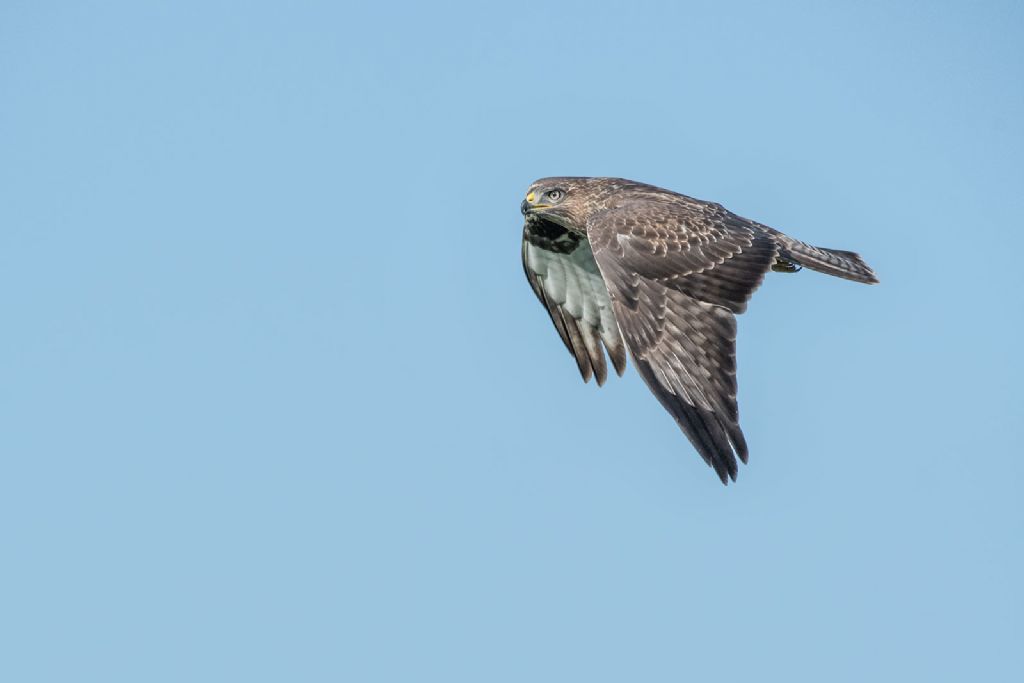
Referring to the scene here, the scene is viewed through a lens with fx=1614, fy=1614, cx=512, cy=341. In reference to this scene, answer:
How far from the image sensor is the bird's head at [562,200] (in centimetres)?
1464

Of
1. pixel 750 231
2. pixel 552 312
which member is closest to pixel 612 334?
pixel 552 312

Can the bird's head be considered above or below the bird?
above

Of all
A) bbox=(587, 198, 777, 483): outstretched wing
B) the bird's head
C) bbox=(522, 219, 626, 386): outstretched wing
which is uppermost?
the bird's head

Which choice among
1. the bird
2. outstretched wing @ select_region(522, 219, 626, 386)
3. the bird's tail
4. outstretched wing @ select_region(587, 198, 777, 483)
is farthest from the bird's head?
the bird's tail

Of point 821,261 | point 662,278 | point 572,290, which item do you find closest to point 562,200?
point 572,290

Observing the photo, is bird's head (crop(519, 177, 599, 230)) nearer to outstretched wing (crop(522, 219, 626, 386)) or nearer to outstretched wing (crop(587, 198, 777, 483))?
outstretched wing (crop(522, 219, 626, 386))

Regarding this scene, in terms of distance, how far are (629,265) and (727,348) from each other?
1233 mm

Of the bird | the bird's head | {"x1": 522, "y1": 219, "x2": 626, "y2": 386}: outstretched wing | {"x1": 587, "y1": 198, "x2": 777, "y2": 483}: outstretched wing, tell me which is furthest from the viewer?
{"x1": 522, "y1": 219, "x2": 626, "y2": 386}: outstretched wing

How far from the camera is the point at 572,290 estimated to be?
15445 millimetres

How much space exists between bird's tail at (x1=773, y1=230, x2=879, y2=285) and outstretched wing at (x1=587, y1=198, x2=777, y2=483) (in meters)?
0.26

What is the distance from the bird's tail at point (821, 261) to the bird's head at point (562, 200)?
1738 mm

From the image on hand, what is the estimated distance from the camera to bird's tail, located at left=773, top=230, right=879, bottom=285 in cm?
1395

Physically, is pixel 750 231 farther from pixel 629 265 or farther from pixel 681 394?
pixel 681 394

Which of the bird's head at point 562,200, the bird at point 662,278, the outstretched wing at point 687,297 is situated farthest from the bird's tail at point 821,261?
the bird's head at point 562,200
